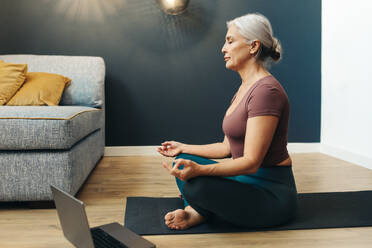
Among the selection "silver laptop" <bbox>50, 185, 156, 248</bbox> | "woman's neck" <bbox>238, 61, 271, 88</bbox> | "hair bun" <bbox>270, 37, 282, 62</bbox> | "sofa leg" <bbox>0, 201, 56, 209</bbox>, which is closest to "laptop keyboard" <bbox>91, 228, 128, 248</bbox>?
"silver laptop" <bbox>50, 185, 156, 248</bbox>

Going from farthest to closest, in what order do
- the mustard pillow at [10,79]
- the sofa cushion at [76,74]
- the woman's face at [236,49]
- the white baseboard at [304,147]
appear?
the white baseboard at [304,147] → the sofa cushion at [76,74] → the mustard pillow at [10,79] → the woman's face at [236,49]

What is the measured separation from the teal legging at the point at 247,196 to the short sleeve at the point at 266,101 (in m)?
0.26

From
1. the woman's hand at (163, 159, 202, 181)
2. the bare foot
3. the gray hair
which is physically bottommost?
the bare foot

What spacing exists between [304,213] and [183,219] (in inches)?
23.5

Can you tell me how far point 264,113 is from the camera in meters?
1.35

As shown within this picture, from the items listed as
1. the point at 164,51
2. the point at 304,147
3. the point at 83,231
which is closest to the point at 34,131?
the point at 83,231

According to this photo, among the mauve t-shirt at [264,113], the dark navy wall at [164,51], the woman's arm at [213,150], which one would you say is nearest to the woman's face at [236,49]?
the mauve t-shirt at [264,113]

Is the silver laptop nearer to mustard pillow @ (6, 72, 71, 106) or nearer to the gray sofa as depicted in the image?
the gray sofa

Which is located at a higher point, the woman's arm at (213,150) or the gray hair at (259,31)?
the gray hair at (259,31)

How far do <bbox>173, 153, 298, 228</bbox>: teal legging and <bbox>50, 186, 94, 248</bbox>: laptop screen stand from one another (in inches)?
16.6

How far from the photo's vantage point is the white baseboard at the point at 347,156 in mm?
2762

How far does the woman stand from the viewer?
52.7 inches

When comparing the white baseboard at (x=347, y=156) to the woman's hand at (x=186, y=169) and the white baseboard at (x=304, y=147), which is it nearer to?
the white baseboard at (x=304, y=147)

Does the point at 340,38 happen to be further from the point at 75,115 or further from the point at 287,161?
the point at 75,115
